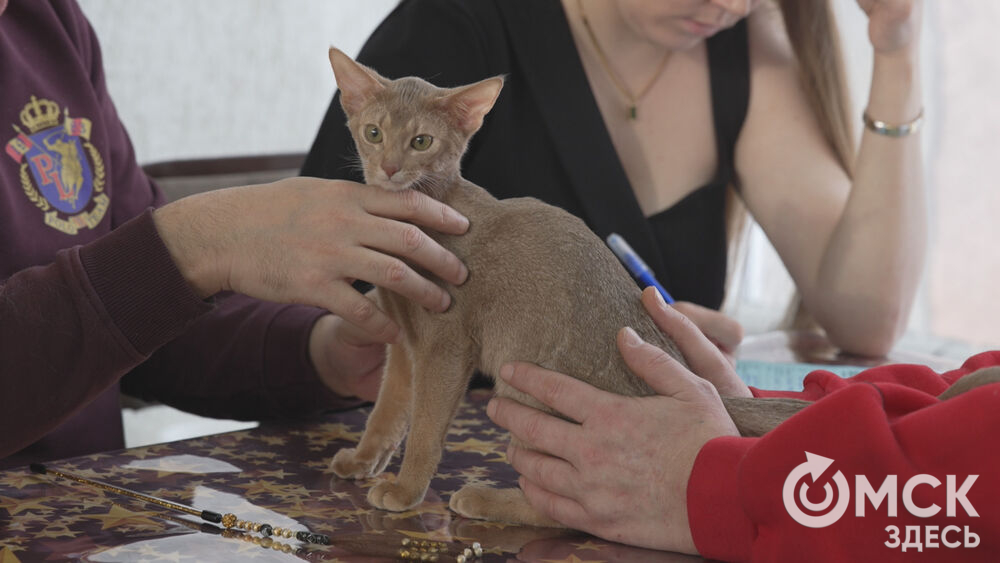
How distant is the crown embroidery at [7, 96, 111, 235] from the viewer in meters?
1.32

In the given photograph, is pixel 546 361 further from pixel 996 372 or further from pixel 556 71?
pixel 556 71

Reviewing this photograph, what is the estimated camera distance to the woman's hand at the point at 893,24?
1.78m

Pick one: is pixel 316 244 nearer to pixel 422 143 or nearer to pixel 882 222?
pixel 422 143

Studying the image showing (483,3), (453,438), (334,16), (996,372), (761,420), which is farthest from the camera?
(334,16)

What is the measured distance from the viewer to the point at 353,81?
1114 mm

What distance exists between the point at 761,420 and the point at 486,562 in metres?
0.30

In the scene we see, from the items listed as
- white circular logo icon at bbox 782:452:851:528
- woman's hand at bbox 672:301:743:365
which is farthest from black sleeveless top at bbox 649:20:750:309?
white circular logo icon at bbox 782:452:851:528

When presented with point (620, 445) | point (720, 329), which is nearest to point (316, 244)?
point (620, 445)

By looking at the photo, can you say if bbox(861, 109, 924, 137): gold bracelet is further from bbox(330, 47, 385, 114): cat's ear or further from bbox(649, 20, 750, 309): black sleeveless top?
bbox(330, 47, 385, 114): cat's ear

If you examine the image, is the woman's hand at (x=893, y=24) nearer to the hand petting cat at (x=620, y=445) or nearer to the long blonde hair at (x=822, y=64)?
the long blonde hair at (x=822, y=64)

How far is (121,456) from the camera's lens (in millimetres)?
1091

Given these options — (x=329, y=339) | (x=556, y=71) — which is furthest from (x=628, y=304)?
(x=556, y=71)

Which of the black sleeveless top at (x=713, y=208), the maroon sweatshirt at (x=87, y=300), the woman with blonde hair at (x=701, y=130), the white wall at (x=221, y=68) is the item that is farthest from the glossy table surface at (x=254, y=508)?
the white wall at (x=221, y=68)

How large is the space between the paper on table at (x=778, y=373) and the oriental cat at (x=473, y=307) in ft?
1.39
